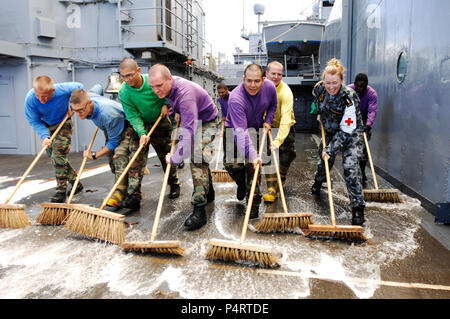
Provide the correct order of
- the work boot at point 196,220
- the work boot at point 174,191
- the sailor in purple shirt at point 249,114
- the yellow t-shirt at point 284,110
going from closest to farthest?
the work boot at point 196,220 → the sailor in purple shirt at point 249,114 → the yellow t-shirt at point 284,110 → the work boot at point 174,191

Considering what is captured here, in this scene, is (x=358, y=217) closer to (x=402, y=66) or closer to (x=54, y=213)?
(x=402, y=66)

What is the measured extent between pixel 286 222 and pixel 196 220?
3.05 ft

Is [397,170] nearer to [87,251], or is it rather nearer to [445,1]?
[445,1]

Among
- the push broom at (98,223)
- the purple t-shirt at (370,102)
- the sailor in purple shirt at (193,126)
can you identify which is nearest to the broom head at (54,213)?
the push broom at (98,223)

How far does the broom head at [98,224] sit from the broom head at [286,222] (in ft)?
4.50

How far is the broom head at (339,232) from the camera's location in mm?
3018

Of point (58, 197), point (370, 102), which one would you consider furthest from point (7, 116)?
point (370, 102)

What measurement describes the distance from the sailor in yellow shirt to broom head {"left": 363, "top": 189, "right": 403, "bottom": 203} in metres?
1.13

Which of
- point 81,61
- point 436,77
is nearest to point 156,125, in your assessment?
point 436,77

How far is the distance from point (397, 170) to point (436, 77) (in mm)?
1703

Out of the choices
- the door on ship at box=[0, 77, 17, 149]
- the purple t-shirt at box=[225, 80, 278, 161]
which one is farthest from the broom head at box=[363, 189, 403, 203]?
the door on ship at box=[0, 77, 17, 149]

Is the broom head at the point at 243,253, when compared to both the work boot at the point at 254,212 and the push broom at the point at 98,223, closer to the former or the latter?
the push broom at the point at 98,223

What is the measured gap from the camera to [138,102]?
393 cm
